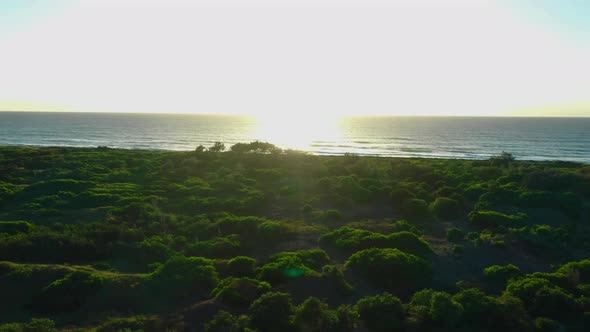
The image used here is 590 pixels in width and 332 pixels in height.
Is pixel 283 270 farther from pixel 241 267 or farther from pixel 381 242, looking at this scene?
pixel 381 242

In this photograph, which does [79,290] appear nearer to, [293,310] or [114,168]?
[293,310]

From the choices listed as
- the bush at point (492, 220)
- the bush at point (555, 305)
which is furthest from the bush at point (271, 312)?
A: the bush at point (492, 220)

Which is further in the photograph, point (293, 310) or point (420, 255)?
point (420, 255)

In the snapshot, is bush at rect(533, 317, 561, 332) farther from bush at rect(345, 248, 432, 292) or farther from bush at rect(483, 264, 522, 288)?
bush at rect(345, 248, 432, 292)

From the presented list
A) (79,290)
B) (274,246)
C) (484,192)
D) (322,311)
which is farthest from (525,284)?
(484,192)

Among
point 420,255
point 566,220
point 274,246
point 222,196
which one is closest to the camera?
point 420,255

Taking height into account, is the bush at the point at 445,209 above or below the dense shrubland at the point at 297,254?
above

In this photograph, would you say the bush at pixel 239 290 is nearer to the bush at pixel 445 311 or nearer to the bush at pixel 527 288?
the bush at pixel 445 311
